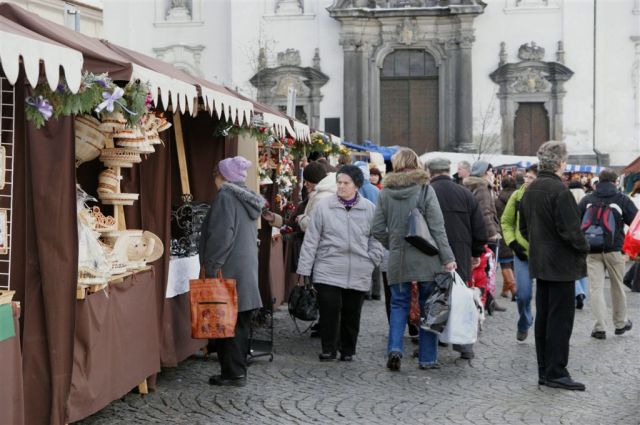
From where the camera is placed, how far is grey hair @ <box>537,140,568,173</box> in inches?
310

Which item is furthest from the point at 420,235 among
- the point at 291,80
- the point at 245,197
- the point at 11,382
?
the point at 291,80

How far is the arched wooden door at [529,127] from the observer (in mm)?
37531

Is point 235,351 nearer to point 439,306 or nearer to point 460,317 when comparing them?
point 439,306

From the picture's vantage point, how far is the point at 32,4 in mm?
32281

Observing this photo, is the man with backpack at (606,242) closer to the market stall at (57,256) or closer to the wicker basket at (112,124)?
the market stall at (57,256)

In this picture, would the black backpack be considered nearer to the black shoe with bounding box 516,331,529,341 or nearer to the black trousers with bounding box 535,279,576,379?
the black shoe with bounding box 516,331,529,341

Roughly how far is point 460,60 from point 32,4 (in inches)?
Result: 571

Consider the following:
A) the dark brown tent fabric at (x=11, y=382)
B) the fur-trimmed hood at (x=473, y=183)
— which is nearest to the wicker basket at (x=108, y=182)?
the dark brown tent fabric at (x=11, y=382)

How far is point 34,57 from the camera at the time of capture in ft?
15.4

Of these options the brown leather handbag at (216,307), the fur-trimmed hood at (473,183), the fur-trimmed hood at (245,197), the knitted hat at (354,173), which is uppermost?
the knitted hat at (354,173)

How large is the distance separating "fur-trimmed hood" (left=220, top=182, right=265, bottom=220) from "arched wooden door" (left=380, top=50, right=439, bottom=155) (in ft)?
99.8

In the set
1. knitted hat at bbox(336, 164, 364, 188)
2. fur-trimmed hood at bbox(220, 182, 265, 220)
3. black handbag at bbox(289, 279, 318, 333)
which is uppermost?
knitted hat at bbox(336, 164, 364, 188)

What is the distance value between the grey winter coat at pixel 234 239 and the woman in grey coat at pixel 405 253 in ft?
4.23

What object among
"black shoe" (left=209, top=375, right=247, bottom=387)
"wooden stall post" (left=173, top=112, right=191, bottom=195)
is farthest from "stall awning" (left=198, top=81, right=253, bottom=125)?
"black shoe" (left=209, top=375, right=247, bottom=387)
